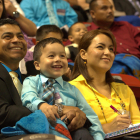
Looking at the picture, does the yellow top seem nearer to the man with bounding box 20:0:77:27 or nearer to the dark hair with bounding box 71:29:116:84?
the dark hair with bounding box 71:29:116:84

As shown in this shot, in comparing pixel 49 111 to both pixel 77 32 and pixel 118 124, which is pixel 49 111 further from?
pixel 77 32

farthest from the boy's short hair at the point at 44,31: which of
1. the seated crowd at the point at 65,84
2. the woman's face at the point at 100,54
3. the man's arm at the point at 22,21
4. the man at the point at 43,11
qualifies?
the man at the point at 43,11

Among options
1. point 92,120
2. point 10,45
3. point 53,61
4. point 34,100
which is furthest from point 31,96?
point 10,45

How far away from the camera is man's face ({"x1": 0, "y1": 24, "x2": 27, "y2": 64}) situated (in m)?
1.43

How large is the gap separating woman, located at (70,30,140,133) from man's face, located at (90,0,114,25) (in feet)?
3.91

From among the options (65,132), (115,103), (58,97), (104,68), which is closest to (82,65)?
(104,68)

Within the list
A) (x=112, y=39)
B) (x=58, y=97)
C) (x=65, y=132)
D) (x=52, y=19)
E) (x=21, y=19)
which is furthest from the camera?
(x=52, y=19)

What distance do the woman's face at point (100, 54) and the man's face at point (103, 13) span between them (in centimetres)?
123

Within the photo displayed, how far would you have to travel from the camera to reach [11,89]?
116 centimetres

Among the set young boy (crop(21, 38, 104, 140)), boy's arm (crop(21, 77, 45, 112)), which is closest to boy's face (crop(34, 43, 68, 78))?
young boy (crop(21, 38, 104, 140))

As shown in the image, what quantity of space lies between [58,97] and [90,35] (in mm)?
612

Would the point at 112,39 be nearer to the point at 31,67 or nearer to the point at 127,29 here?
the point at 31,67

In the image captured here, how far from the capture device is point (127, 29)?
9.00ft

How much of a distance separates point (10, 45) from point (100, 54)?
1.88 feet
